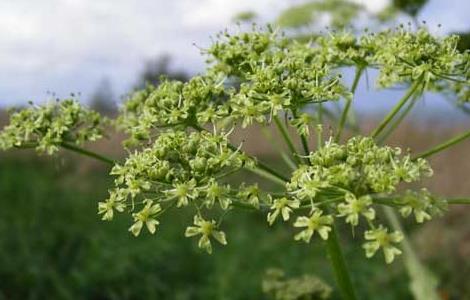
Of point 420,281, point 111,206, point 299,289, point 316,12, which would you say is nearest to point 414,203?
point 111,206

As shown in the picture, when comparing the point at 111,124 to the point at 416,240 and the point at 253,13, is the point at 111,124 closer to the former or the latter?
the point at 253,13

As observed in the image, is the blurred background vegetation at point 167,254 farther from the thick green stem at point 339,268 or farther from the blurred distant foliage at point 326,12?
the thick green stem at point 339,268

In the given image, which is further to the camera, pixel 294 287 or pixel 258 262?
pixel 258 262

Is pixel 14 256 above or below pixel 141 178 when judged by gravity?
below

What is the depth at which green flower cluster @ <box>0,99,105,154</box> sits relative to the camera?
11.6ft

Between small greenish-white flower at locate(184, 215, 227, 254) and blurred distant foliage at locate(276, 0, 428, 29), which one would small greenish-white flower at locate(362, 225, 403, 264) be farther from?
blurred distant foliage at locate(276, 0, 428, 29)

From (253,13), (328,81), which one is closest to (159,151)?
(328,81)

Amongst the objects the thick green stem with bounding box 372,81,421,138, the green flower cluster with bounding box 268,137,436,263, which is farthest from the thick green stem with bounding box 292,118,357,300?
the thick green stem with bounding box 372,81,421,138

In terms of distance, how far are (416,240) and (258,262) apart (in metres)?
3.04

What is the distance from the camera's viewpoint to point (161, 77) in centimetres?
346

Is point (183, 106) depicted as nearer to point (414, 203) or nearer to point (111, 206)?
point (111, 206)

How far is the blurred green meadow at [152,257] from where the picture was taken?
7684 millimetres

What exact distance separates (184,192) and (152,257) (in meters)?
5.58

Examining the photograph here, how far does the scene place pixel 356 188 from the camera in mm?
2461
